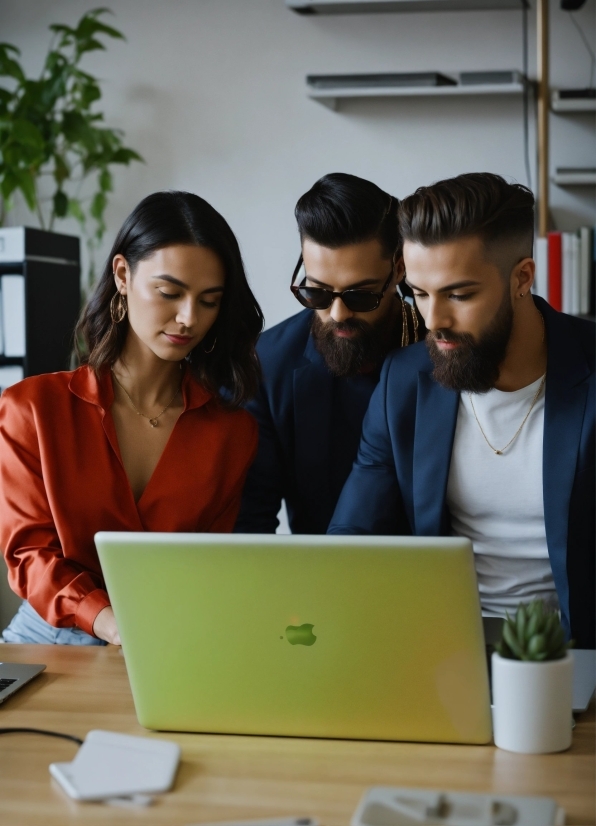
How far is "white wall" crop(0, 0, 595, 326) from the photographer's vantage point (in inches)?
153

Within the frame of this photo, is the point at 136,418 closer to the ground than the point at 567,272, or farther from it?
closer to the ground

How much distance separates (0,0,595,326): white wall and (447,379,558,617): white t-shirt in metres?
2.26

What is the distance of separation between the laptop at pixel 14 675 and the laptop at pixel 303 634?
0.24m

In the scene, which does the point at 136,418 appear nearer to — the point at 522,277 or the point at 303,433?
the point at 303,433

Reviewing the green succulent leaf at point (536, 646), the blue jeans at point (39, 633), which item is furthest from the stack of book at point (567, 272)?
the green succulent leaf at point (536, 646)

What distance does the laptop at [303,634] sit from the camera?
1.12m

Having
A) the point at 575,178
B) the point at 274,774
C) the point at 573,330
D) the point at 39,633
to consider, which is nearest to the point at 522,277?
the point at 573,330

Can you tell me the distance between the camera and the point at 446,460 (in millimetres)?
1875

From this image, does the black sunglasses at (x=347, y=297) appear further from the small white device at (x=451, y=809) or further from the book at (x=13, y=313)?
the book at (x=13, y=313)

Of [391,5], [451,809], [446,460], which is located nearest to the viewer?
[451,809]

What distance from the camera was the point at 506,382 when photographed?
6.17 feet

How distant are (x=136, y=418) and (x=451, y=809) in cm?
119

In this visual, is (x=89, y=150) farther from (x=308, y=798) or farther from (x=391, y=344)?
(x=308, y=798)

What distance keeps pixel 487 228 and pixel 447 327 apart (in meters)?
0.19
